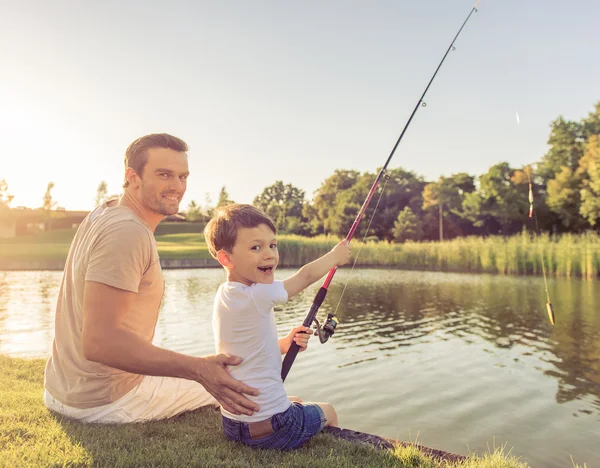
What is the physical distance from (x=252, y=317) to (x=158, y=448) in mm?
789

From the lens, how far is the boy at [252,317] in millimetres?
2492

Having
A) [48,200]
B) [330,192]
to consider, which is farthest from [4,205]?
[330,192]

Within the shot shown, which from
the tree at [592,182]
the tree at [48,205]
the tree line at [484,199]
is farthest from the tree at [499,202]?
the tree at [48,205]

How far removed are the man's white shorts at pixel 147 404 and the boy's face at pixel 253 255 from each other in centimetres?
91

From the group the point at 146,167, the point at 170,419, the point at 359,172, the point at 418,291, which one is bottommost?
the point at 418,291

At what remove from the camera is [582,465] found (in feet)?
13.6

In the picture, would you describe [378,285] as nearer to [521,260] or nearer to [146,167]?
[521,260]

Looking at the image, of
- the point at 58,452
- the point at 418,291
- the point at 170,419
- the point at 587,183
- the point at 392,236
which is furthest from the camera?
the point at 392,236

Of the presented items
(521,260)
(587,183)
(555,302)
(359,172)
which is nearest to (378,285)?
(555,302)

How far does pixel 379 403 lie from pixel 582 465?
2.02 m

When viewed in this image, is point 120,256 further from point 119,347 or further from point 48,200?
point 48,200

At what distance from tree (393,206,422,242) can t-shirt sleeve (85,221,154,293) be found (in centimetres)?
4714

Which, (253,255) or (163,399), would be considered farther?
(163,399)

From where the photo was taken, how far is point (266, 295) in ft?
8.13
